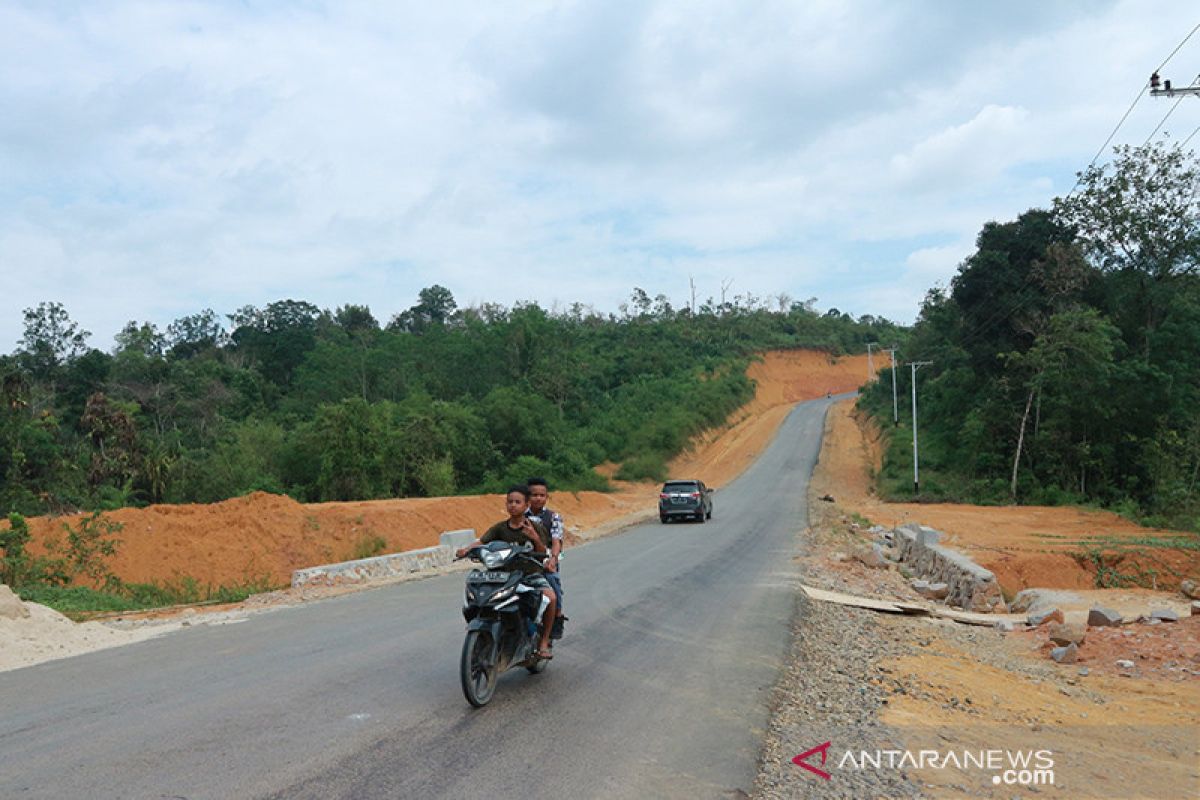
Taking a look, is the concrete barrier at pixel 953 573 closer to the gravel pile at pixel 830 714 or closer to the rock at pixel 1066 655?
the rock at pixel 1066 655

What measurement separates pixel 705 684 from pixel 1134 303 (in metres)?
41.3

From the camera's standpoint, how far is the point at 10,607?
10.2 m

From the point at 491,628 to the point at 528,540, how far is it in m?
0.99

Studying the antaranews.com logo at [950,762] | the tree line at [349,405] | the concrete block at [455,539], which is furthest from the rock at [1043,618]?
the tree line at [349,405]

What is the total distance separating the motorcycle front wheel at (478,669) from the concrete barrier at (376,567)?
1050 cm

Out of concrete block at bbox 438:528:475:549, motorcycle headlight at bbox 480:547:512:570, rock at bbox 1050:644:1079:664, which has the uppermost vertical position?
motorcycle headlight at bbox 480:547:512:570

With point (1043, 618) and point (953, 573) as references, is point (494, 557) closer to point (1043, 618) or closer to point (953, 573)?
point (1043, 618)

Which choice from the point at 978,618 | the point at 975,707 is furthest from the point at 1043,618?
the point at 975,707

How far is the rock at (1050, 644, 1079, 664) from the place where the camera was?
11242mm

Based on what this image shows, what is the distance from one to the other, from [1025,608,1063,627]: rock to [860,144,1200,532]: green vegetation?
20.0 metres

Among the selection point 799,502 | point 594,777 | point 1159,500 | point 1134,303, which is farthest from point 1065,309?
point 594,777

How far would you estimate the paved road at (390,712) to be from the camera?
16.9 ft

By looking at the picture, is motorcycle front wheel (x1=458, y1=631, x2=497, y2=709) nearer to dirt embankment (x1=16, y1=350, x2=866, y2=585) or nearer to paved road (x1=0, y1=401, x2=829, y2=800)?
paved road (x1=0, y1=401, x2=829, y2=800)

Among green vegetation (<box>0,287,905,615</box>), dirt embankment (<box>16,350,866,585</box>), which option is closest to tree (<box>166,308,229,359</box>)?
green vegetation (<box>0,287,905,615</box>)
